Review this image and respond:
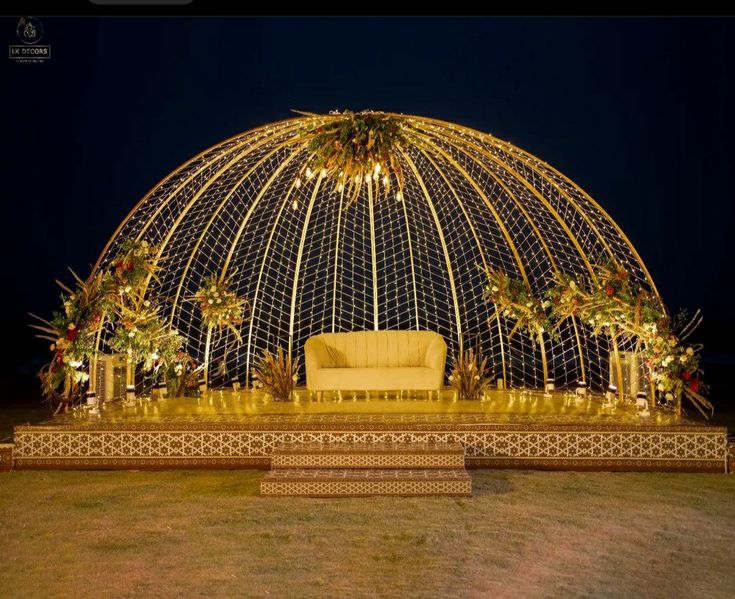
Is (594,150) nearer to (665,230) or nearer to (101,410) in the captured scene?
(665,230)

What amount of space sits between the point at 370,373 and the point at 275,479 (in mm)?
3036

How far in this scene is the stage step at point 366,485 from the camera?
5.99 meters

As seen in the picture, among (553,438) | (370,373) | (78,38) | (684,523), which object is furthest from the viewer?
(78,38)

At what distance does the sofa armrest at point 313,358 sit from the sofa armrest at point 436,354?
4.38ft

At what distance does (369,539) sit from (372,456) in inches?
69.7

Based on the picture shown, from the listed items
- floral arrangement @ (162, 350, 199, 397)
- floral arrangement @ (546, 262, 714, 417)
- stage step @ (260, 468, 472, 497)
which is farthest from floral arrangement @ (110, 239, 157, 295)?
floral arrangement @ (546, 262, 714, 417)

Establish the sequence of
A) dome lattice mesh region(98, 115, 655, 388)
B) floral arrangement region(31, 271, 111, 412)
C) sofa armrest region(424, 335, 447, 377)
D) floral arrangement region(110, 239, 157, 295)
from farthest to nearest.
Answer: sofa armrest region(424, 335, 447, 377)
dome lattice mesh region(98, 115, 655, 388)
floral arrangement region(110, 239, 157, 295)
floral arrangement region(31, 271, 111, 412)

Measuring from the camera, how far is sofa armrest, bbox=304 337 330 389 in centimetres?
906

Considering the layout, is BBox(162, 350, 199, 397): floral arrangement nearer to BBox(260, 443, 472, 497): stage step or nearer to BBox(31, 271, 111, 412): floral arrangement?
BBox(31, 271, 111, 412): floral arrangement

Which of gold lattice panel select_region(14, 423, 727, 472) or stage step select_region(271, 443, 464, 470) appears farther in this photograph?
gold lattice panel select_region(14, 423, 727, 472)

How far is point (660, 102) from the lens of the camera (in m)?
19.4

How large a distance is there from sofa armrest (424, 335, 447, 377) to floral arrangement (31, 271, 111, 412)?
3.87m

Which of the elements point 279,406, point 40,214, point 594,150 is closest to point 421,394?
point 279,406

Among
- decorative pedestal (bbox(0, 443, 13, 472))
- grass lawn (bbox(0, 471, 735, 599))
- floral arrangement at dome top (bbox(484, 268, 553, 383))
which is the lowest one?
grass lawn (bbox(0, 471, 735, 599))
